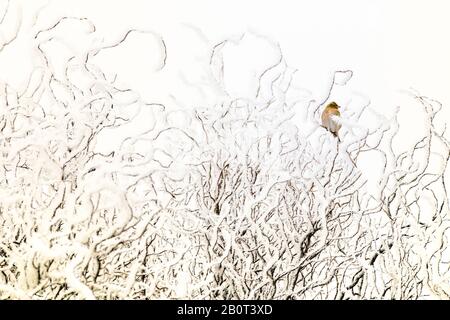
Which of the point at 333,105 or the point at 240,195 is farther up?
the point at 333,105

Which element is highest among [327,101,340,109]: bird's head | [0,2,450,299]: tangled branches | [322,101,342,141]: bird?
[327,101,340,109]: bird's head

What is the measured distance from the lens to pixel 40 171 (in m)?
1.45

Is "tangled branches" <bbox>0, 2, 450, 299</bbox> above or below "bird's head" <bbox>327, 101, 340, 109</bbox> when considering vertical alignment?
below

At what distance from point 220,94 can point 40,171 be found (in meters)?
0.51

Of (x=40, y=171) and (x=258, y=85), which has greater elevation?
(x=258, y=85)

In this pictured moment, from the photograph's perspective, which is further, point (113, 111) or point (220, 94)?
point (220, 94)

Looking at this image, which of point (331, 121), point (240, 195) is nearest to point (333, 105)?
point (331, 121)

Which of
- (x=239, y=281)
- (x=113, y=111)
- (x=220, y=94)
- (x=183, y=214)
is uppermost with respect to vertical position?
(x=220, y=94)

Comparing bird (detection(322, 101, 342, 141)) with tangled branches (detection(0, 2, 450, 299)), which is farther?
bird (detection(322, 101, 342, 141))

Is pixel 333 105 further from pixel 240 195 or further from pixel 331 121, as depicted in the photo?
pixel 240 195
